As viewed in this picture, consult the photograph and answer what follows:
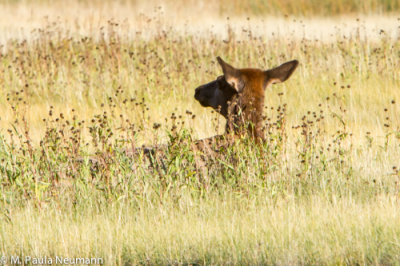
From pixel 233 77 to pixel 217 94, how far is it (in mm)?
Result: 471

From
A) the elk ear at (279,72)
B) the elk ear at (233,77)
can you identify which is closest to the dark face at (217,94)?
the elk ear at (233,77)

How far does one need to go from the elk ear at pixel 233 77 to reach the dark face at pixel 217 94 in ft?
0.55

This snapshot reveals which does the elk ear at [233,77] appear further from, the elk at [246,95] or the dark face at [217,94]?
the dark face at [217,94]

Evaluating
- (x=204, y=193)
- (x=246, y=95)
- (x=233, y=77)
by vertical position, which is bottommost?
(x=204, y=193)

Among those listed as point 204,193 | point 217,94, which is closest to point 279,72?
point 217,94

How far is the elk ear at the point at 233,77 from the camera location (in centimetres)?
673

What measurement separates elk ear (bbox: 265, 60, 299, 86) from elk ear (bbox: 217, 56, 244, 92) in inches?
12.1

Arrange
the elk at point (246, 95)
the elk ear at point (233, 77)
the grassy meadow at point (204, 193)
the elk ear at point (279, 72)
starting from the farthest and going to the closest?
the elk ear at point (279, 72) < the elk at point (246, 95) < the elk ear at point (233, 77) < the grassy meadow at point (204, 193)

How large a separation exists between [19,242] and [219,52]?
866 centimetres

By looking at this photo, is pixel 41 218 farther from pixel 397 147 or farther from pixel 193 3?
pixel 193 3

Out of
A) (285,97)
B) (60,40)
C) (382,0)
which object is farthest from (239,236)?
(382,0)

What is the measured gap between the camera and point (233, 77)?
6867 millimetres

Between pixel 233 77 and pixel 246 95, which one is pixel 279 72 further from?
pixel 233 77

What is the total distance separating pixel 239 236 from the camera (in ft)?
18.1
